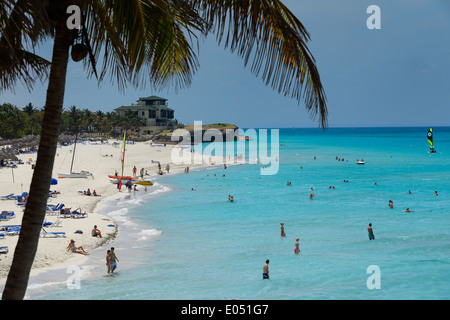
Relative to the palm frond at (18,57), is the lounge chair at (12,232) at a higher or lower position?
lower

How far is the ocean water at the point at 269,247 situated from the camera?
17625mm

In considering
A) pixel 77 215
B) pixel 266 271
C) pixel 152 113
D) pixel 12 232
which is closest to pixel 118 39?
pixel 266 271

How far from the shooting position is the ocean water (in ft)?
57.8

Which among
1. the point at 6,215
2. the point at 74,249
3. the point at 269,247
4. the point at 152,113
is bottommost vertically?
the point at 269,247

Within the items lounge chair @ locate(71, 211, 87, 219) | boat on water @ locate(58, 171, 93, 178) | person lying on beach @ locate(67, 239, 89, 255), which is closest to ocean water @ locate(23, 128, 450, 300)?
person lying on beach @ locate(67, 239, 89, 255)

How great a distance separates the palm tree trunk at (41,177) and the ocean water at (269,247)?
2838mm

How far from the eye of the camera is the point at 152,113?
5103 inches

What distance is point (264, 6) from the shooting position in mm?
3256

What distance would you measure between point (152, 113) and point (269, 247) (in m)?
109

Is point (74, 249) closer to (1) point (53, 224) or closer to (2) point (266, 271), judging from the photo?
(1) point (53, 224)

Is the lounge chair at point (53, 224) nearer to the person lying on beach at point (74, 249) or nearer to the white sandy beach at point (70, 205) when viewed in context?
the white sandy beach at point (70, 205)

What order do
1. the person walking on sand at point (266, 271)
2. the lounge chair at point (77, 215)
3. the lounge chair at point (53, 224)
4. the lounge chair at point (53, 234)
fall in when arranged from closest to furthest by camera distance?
the person walking on sand at point (266, 271)
the lounge chair at point (53, 234)
the lounge chair at point (53, 224)
the lounge chair at point (77, 215)

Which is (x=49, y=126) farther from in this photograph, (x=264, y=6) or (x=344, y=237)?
(x=344, y=237)

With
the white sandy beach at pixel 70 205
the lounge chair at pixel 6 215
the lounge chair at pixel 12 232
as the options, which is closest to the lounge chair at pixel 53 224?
the white sandy beach at pixel 70 205
